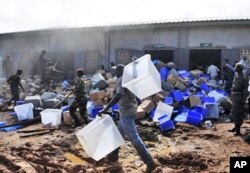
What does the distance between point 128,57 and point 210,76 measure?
420 centimetres

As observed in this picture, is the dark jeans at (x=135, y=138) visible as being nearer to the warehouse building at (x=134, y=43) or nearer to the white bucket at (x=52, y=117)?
the white bucket at (x=52, y=117)

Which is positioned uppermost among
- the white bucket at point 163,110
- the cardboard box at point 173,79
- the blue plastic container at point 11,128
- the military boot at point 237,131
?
the cardboard box at point 173,79

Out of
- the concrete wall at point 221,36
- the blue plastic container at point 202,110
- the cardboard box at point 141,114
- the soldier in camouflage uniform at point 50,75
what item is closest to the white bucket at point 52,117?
the cardboard box at point 141,114

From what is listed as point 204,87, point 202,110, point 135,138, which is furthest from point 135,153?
point 204,87

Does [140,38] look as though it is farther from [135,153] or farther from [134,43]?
[135,153]

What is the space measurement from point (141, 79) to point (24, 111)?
539cm

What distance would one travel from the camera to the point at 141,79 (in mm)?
5098

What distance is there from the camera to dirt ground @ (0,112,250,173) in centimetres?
541

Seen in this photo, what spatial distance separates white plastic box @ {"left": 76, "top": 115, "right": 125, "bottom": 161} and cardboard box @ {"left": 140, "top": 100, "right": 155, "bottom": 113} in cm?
400

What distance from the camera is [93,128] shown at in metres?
5.19

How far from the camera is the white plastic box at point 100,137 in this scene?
5133mm

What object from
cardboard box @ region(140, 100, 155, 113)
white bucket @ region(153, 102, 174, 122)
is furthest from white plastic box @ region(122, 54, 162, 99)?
cardboard box @ region(140, 100, 155, 113)

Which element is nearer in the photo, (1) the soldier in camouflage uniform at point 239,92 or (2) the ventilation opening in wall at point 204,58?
(1) the soldier in camouflage uniform at point 239,92

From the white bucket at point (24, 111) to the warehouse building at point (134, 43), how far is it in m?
7.27
